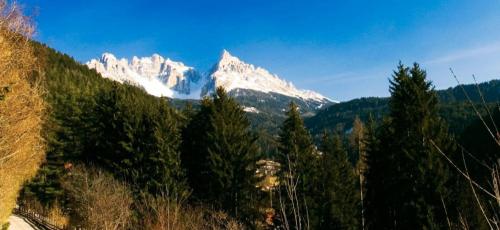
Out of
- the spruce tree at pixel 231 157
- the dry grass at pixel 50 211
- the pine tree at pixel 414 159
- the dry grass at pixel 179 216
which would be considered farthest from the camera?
the spruce tree at pixel 231 157

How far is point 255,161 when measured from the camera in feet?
158

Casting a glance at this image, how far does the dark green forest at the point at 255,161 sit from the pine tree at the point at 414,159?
0.24 ft

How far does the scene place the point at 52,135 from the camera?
49.8 meters

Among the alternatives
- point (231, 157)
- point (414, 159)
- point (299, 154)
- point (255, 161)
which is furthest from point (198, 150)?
point (414, 159)

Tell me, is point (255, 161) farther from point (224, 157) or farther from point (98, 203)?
point (98, 203)

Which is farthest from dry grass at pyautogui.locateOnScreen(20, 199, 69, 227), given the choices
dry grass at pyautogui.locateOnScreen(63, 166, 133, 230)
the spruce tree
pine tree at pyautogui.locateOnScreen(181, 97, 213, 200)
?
the spruce tree

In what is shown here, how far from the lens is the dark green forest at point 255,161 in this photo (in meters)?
30.3

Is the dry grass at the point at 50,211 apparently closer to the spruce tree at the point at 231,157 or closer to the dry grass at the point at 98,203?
the dry grass at the point at 98,203

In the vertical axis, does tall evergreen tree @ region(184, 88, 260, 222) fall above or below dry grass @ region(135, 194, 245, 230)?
above

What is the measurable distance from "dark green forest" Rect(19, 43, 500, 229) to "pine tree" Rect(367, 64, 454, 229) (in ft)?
0.24

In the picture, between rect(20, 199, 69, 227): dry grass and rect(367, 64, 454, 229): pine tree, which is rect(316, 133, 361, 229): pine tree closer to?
rect(367, 64, 454, 229): pine tree

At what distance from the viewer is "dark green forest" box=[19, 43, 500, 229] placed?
30.3 m

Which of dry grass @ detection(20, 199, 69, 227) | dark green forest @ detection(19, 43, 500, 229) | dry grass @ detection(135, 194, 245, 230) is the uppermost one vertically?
dark green forest @ detection(19, 43, 500, 229)

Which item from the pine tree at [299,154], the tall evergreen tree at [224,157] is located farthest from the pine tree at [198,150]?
the pine tree at [299,154]
